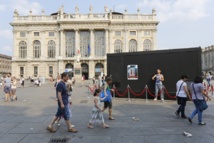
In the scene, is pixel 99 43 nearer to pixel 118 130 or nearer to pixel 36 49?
pixel 36 49

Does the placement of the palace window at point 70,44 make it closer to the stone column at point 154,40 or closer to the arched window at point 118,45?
the arched window at point 118,45

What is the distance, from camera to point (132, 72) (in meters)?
15.4

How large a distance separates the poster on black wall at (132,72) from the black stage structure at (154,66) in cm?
20

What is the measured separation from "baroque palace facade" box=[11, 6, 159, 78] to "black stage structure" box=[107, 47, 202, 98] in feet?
136

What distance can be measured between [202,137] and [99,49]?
5316cm

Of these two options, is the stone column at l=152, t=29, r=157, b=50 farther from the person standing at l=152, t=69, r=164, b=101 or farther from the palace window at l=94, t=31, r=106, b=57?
the person standing at l=152, t=69, r=164, b=101

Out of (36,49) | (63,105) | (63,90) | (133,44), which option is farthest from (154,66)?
(36,49)

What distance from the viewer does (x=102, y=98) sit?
7941 mm

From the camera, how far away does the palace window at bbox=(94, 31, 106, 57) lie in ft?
191

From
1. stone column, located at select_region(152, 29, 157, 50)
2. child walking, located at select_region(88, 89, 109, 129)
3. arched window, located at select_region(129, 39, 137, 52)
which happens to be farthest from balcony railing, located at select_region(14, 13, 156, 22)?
child walking, located at select_region(88, 89, 109, 129)

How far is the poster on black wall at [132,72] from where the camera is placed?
50.0ft

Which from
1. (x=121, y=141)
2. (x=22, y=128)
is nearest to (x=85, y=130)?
(x=121, y=141)

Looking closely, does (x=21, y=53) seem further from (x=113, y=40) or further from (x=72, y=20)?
(x=113, y=40)

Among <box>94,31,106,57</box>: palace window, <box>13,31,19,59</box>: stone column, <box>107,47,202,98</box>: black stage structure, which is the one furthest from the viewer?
<box>13,31,19,59</box>: stone column
